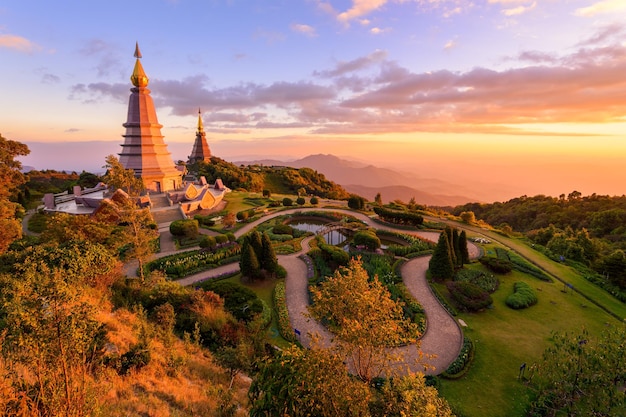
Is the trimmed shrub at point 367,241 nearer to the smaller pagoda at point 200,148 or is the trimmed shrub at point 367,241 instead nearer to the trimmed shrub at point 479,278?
the trimmed shrub at point 479,278

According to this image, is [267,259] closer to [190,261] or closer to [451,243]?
[190,261]

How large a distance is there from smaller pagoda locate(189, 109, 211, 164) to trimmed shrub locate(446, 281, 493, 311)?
279 ft

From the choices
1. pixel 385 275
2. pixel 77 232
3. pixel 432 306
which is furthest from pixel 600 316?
pixel 77 232

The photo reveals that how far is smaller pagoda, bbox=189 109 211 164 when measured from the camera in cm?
9238

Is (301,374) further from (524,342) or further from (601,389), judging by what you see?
(524,342)

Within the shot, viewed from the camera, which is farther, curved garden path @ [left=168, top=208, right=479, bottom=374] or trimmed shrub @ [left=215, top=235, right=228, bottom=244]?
trimmed shrub @ [left=215, top=235, right=228, bottom=244]

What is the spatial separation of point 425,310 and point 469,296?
11.2 feet

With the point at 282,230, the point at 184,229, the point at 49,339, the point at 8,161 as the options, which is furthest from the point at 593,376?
the point at 8,161

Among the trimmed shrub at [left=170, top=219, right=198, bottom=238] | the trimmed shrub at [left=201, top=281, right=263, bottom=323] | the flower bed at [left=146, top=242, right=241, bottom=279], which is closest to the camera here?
the trimmed shrub at [left=201, top=281, right=263, bottom=323]

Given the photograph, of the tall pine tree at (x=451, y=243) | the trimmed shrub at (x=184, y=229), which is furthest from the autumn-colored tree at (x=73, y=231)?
the tall pine tree at (x=451, y=243)

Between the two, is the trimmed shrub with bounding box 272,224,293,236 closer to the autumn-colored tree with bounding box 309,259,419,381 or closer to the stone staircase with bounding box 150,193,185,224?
the stone staircase with bounding box 150,193,185,224

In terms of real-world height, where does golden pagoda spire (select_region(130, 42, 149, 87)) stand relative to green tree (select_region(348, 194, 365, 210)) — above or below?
above

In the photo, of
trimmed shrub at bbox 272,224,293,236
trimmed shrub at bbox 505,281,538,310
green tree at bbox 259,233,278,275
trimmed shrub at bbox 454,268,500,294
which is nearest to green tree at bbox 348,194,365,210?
trimmed shrub at bbox 272,224,293,236

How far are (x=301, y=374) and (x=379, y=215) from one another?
125ft
